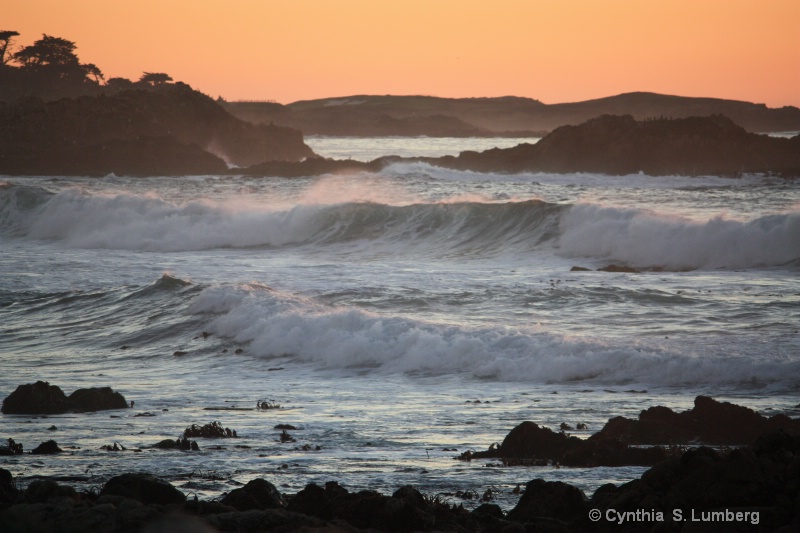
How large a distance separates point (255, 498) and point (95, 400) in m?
5.51

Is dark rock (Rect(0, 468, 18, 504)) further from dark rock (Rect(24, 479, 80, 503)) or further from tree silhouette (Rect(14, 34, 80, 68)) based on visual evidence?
tree silhouette (Rect(14, 34, 80, 68))

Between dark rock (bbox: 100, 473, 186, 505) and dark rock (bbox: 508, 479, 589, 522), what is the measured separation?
2.39 meters

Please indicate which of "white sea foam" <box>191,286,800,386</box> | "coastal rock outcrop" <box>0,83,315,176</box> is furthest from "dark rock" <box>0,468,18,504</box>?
"coastal rock outcrop" <box>0,83,315,176</box>

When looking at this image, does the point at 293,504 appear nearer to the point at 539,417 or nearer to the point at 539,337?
the point at 539,417

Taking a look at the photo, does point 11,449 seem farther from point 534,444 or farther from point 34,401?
point 534,444

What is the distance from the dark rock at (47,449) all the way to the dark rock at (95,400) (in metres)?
2.34

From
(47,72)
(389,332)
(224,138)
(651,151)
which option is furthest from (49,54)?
(389,332)

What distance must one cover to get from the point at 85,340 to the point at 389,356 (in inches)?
247

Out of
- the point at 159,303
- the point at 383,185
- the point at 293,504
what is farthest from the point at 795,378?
the point at 383,185

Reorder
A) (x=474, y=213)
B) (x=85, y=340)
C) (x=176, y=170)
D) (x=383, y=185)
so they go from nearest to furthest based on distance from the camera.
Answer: (x=85, y=340), (x=474, y=213), (x=383, y=185), (x=176, y=170)

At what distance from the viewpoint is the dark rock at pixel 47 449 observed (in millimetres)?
9411

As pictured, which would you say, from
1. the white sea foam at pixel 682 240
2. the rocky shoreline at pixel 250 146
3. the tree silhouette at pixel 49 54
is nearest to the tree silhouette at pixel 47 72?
the tree silhouette at pixel 49 54

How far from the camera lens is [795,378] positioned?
1288cm

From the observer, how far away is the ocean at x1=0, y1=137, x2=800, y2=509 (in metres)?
9.80
